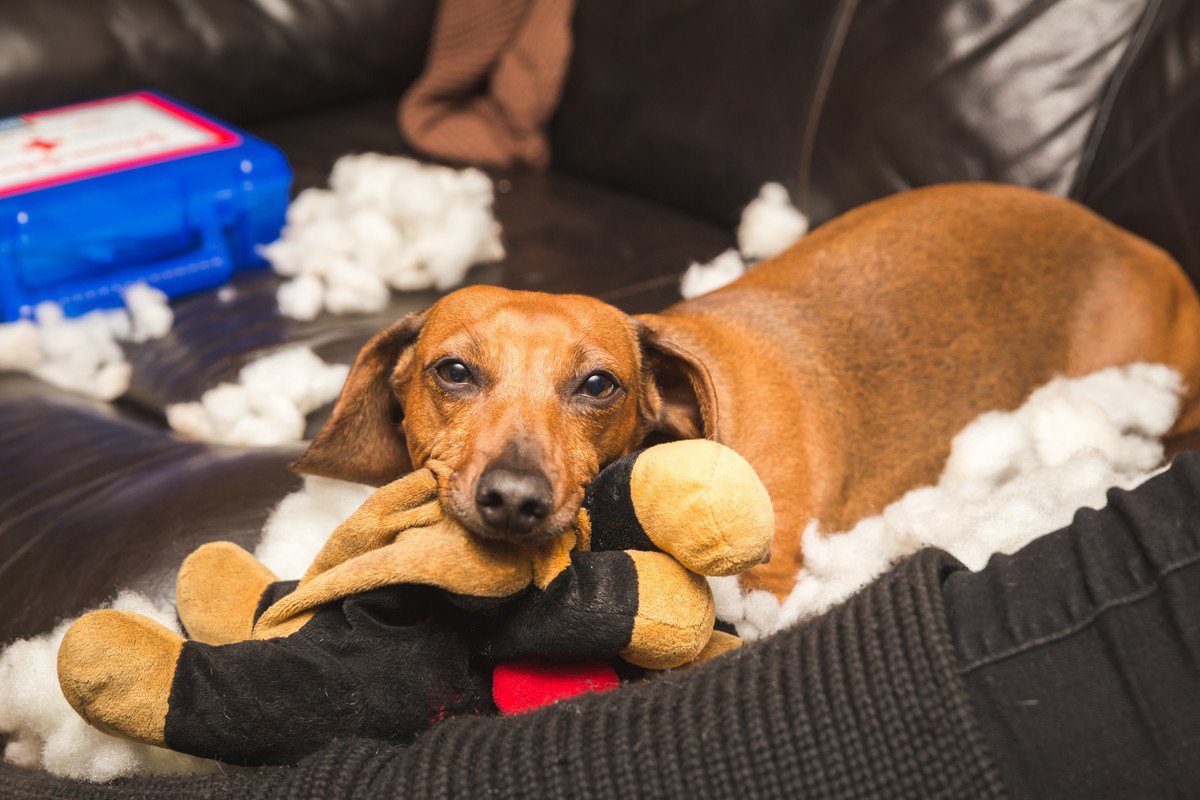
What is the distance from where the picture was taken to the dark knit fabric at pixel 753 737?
0.97m

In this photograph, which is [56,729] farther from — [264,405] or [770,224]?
[770,224]

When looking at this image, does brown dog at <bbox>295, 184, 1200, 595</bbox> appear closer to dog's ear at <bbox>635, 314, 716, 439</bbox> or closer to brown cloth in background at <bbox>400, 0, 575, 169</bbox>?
dog's ear at <bbox>635, 314, 716, 439</bbox>

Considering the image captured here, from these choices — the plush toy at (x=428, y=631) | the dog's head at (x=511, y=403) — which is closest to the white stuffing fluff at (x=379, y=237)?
the dog's head at (x=511, y=403)

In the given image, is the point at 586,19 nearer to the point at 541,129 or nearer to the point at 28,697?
the point at 541,129

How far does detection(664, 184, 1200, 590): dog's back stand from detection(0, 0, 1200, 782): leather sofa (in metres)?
0.18

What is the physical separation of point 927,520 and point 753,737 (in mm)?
656

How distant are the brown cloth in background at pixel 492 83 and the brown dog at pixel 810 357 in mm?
1092

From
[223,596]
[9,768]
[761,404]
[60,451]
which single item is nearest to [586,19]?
[761,404]

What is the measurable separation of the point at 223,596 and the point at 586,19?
7.14 ft

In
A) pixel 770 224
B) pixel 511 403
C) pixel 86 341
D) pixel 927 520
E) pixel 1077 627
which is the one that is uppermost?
pixel 1077 627

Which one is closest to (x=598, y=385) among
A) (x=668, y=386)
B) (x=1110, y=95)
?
(x=668, y=386)

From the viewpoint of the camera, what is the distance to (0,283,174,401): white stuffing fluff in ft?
7.16

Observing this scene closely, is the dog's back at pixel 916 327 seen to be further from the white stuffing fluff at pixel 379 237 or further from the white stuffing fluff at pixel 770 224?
the white stuffing fluff at pixel 379 237

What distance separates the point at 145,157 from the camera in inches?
99.5
